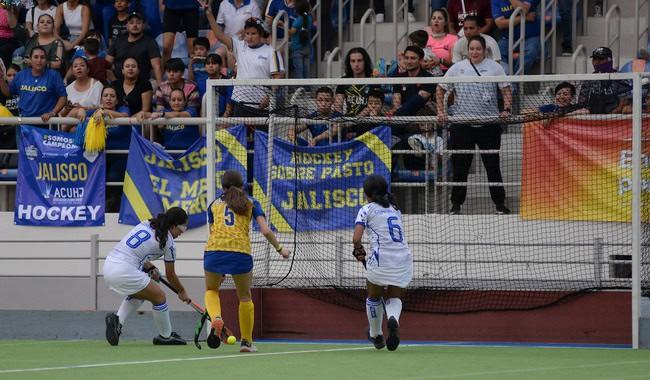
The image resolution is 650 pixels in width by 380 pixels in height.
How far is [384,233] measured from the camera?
547 inches

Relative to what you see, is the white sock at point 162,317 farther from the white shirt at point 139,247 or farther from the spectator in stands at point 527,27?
the spectator in stands at point 527,27

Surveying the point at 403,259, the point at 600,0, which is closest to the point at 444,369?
the point at 403,259

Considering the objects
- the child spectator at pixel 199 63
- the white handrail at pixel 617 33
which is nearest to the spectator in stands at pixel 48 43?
the child spectator at pixel 199 63

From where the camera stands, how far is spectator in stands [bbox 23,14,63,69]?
67.3 ft

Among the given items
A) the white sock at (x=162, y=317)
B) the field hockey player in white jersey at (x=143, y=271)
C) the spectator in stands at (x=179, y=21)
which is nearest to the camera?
the field hockey player in white jersey at (x=143, y=271)

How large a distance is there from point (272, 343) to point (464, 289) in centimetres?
225

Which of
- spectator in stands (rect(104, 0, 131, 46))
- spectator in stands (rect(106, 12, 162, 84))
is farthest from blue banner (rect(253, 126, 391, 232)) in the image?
spectator in stands (rect(104, 0, 131, 46))

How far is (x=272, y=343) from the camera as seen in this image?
1548 centimetres

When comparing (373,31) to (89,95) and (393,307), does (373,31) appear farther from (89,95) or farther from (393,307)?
(393,307)

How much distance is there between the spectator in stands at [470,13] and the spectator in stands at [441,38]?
0.84ft

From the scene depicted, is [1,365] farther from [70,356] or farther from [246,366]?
[246,366]

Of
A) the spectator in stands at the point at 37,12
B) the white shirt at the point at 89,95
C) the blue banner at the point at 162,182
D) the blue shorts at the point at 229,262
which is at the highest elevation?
the spectator in stands at the point at 37,12

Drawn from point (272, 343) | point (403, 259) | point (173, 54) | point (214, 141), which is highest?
point (173, 54)

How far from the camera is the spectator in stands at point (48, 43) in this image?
20498 millimetres
